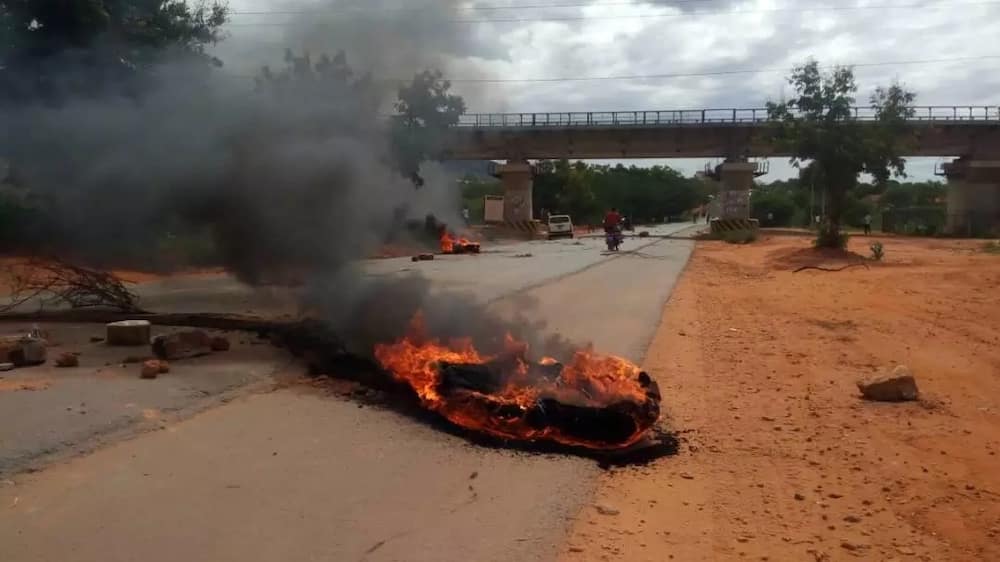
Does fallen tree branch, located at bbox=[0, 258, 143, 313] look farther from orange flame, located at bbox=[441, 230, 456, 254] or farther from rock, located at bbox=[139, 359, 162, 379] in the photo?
orange flame, located at bbox=[441, 230, 456, 254]

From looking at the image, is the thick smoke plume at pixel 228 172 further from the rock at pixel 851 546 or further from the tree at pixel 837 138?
the tree at pixel 837 138

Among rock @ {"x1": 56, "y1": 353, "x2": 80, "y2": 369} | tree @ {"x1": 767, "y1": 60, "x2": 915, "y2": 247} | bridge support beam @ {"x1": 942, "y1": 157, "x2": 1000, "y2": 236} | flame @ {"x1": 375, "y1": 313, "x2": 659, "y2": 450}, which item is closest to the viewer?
flame @ {"x1": 375, "y1": 313, "x2": 659, "y2": 450}

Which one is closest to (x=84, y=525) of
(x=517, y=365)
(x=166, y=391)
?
(x=166, y=391)

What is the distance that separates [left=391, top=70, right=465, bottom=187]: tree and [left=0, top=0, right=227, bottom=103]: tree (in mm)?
3028

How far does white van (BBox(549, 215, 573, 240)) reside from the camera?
52094mm

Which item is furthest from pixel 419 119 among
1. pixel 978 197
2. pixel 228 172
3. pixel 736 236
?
pixel 978 197

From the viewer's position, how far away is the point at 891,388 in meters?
7.69

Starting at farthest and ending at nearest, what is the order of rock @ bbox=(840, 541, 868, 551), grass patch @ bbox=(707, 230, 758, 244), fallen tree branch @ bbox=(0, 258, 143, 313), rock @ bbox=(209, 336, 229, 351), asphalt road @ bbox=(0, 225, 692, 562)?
grass patch @ bbox=(707, 230, 758, 244), fallen tree branch @ bbox=(0, 258, 143, 313), rock @ bbox=(209, 336, 229, 351), rock @ bbox=(840, 541, 868, 551), asphalt road @ bbox=(0, 225, 692, 562)

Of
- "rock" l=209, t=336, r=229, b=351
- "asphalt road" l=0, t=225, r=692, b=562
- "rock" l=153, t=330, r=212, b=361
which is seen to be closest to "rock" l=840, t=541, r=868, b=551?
"asphalt road" l=0, t=225, r=692, b=562

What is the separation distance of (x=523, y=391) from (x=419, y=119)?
8.51m

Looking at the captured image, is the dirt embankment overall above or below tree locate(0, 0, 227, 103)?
below

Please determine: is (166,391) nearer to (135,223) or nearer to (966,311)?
(135,223)

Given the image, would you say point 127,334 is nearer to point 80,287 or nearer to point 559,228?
point 80,287

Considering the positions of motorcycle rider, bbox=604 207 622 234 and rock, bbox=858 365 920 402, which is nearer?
rock, bbox=858 365 920 402
